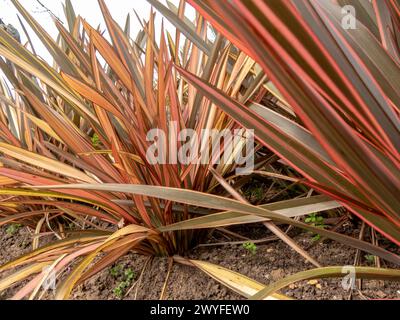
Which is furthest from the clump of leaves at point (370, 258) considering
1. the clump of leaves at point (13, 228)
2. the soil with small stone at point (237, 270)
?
the clump of leaves at point (13, 228)

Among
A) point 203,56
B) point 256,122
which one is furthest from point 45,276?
point 203,56

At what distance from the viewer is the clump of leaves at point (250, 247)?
0.79m

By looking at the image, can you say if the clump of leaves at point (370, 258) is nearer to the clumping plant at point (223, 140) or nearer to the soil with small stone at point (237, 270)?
→ the soil with small stone at point (237, 270)

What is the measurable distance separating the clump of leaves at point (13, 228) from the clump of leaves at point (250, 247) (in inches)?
30.1

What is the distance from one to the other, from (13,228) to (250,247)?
78 centimetres

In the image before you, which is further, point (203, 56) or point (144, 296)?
point (203, 56)

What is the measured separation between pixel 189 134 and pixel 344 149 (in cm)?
49

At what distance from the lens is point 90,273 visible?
2.22 ft

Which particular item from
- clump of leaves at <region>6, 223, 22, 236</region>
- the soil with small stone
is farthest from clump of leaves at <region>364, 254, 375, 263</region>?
clump of leaves at <region>6, 223, 22, 236</region>

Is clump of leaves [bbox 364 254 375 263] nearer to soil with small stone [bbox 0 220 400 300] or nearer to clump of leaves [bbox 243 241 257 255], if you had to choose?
soil with small stone [bbox 0 220 400 300]

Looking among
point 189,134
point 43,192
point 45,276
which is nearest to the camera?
point 45,276

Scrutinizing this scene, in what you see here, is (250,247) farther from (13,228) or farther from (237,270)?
(13,228)

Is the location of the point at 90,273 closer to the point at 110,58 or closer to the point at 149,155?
the point at 149,155
